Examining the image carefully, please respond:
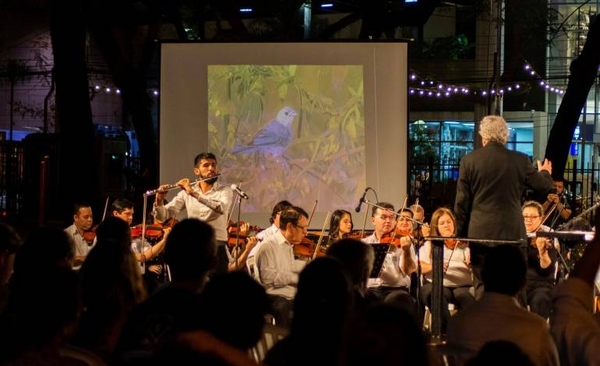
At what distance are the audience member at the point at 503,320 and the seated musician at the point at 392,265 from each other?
13.8ft

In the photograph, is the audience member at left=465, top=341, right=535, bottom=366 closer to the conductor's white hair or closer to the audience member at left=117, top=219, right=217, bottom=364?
the audience member at left=117, top=219, right=217, bottom=364

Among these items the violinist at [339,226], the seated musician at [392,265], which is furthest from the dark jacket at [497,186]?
the violinist at [339,226]

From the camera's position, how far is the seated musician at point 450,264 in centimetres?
915

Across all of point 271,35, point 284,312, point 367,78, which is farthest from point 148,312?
point 271,35

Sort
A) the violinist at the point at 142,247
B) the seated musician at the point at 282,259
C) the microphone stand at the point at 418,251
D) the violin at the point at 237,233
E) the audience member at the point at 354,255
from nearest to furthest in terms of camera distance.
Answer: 1. the audience member at the point at 354,255
2. the microphone stand at the point at 418,251
3. the seated musician at the point at 282,259
4. the violinist at the point at 142,247
5. the violin at the point at 237,233

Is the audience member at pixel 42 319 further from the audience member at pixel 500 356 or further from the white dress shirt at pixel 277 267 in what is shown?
the white dress shirt at pixel 277 267

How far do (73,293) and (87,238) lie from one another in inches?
244

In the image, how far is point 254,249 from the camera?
8953 mm

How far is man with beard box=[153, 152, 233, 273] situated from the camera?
10031 mm

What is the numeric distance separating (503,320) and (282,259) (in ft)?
14.7

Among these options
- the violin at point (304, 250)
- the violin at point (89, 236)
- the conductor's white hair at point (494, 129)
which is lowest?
the violin at point (304, 250)

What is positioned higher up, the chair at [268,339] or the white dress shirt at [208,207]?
the white dress shirt at [208,207]

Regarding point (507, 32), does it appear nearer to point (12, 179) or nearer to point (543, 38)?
point (543, 38)

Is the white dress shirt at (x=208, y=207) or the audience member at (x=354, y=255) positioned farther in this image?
the white dress shirt at (x=208, y=207)
